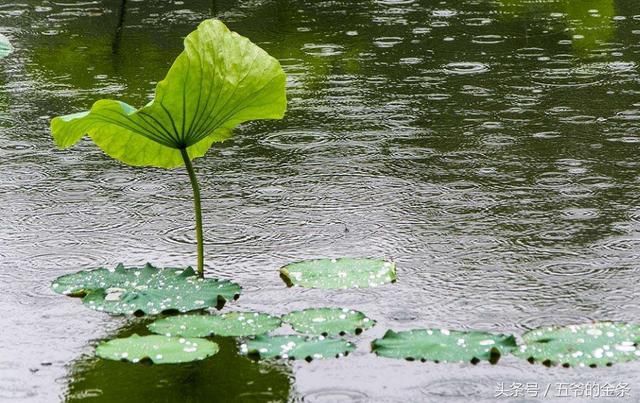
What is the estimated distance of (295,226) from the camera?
11.7ft

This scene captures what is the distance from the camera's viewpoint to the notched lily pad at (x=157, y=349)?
2.48 metres

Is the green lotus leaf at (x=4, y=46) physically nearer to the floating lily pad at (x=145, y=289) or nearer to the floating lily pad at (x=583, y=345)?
the floating lily pad at (x=145, y=289)

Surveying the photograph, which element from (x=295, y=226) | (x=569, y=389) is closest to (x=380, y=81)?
(x=295, y=226)

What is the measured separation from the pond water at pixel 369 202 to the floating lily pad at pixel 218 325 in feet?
0.17

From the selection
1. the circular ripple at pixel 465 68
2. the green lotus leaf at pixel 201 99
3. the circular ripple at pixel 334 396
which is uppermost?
the green lotus leaf at pixel 201 99

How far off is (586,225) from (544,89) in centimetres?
195

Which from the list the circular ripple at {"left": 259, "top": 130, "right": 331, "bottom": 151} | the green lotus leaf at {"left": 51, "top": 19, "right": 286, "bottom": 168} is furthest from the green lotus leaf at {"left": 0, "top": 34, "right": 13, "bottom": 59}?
the green lotus leaf at {"left": 51, "top": 19, "right": 286, "bottom": 168}

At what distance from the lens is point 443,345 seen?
8.23 ft

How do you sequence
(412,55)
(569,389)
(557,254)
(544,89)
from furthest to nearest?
(412,55)
(544,89)
(557,254)
(569,389)

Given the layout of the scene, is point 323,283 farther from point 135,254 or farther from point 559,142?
point 559,142

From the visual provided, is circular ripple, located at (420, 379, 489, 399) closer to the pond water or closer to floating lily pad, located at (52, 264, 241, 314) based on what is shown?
the pond water

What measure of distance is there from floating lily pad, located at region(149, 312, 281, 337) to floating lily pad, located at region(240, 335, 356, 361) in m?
0.06

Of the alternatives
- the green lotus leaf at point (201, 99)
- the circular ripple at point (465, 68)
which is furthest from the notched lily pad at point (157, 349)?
the circular ripple at point (465, 68)

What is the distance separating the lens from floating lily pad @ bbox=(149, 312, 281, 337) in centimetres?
262
